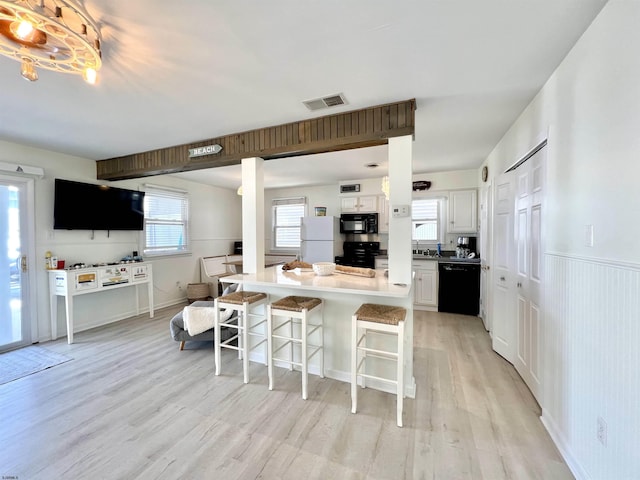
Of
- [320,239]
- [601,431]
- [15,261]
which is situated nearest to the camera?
[601,431]

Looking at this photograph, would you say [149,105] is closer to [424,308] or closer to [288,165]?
[288,165]

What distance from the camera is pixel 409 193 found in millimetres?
2316

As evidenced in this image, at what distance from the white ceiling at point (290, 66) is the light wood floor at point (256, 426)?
251cm

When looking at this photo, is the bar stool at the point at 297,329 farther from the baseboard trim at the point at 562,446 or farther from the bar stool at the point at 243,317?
the baseboard trim at the point at 562,446

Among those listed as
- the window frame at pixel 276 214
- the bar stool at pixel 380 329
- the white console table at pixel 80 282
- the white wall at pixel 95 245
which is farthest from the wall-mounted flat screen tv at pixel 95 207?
the bar stool at pixel 380 329

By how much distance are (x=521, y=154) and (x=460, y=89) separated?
0.95m

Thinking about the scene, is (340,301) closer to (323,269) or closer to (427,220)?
(323,269)

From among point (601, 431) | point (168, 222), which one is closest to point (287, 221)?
point (168, 222)

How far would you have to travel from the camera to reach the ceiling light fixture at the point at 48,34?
1.21 metres

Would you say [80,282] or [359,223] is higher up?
[359,223]

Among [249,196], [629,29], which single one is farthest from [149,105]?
[629,29]

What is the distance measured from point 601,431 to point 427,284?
341 cm

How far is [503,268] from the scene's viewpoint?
9.78 feet

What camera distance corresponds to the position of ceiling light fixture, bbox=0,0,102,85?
1213mm
